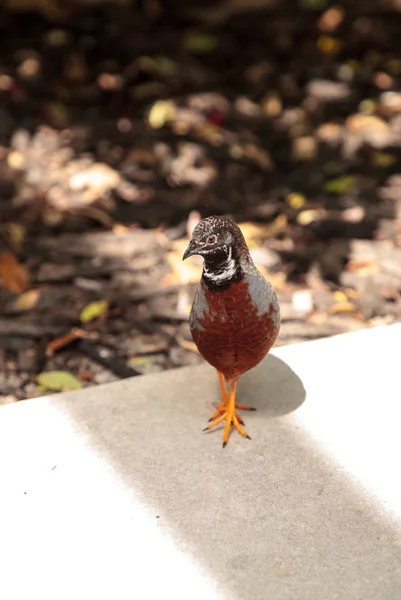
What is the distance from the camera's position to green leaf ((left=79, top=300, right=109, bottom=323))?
4.10 m

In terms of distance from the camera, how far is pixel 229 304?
8.69ft

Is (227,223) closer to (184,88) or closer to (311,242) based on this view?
(311,242)

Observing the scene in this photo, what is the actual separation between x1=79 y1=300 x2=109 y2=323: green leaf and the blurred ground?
0.01 m

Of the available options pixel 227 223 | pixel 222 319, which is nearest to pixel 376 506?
pixel 222 319

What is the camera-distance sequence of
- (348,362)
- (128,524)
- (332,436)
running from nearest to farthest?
(128,524) < (332,436) < (348,362)

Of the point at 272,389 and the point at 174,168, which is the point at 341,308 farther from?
the point at 174,168

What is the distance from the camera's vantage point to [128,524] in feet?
7.98

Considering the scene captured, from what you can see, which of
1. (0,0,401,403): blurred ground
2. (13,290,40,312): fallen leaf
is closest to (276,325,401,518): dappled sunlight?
(0,0,401,403): blurred ground

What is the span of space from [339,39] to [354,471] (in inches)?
212

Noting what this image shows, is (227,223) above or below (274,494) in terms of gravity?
above

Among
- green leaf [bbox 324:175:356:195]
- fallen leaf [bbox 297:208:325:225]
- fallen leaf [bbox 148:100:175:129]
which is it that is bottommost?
fallen leaf [bbox 297:208:325:225]

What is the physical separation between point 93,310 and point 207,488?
1779mm

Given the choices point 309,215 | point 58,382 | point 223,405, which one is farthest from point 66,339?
point 309,215

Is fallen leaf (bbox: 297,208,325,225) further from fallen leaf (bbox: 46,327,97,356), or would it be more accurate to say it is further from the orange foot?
the orange foot
